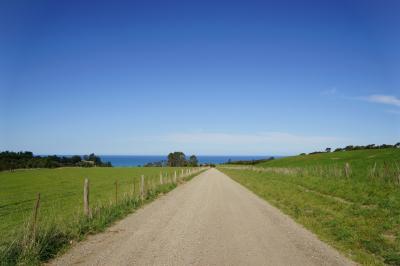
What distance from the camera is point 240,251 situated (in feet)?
29.4

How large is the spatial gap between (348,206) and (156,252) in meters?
12.0

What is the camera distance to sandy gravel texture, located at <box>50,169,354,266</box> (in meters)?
8.16

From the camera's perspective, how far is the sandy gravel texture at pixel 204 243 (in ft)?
26.8

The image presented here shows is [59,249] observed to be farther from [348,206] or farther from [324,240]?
[348,206]

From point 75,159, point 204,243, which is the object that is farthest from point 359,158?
point 75,159

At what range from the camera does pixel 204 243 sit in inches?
390

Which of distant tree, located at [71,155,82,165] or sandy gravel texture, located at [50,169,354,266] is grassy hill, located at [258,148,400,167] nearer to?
sandy gravel texture, located at [50,169,354,266]

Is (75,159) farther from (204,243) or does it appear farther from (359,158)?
(204,243)

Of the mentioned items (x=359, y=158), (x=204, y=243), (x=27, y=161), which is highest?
(x=27, y=161)

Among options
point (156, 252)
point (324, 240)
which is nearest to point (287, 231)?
point (324, 240)

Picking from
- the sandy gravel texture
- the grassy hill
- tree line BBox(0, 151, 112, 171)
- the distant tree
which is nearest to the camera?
the sandy gravel texture

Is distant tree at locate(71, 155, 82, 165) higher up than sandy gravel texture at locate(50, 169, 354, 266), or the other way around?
distant tree at locate(71, 155, 82, 165)

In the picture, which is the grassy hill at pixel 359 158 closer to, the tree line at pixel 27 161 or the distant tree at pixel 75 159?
the tree line at pixel 27 161

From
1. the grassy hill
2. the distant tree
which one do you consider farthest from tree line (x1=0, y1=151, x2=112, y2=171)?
the grassy hill
